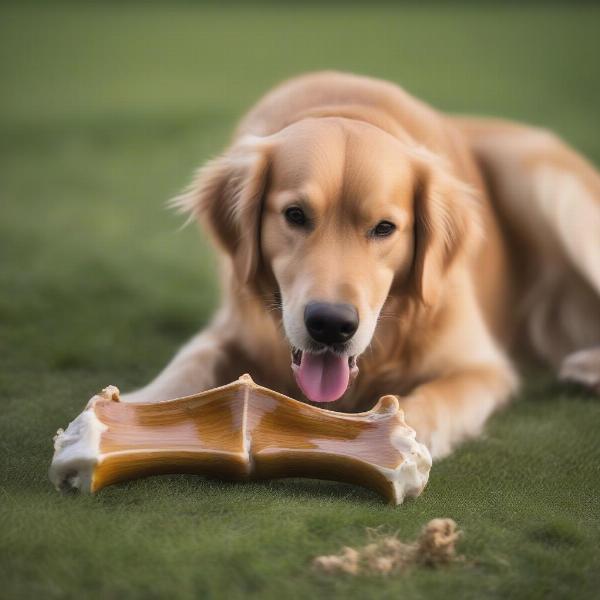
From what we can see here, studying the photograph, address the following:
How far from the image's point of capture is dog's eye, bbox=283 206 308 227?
265cm

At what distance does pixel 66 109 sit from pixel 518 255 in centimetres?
573

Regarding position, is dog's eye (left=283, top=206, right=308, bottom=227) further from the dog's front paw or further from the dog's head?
the dog's front paw

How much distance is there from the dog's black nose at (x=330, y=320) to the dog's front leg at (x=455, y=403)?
0.39m

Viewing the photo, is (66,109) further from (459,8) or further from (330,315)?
(459,8)

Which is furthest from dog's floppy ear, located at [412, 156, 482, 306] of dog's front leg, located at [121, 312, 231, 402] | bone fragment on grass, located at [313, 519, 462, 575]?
bone fragment on grass, located at [313, 519, 462, 575]

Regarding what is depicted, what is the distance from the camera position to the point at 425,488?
7.35 feet

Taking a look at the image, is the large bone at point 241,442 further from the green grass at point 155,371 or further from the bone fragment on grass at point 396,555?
the bone fragment on grass at point 396,555

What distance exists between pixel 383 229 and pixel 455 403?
59cm

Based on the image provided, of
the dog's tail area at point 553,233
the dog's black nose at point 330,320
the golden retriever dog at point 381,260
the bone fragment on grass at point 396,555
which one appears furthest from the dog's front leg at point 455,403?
the bone fragment on grass at point 396,555

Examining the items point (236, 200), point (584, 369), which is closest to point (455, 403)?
point (584, 369)

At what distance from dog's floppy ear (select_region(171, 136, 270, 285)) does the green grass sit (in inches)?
22.2

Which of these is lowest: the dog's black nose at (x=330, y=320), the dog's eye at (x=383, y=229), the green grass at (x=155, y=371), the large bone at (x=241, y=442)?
the green grass at (x=155, y=371)

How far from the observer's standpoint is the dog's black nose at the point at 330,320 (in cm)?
238

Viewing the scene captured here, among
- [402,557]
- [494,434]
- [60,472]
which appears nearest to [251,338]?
[494,434]
